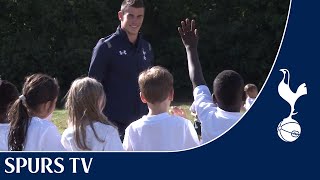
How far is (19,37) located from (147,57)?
17.2m

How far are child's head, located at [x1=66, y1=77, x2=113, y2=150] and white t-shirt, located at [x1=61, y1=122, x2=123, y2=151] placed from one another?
0.03 m

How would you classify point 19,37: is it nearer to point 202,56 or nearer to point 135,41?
point 202,56

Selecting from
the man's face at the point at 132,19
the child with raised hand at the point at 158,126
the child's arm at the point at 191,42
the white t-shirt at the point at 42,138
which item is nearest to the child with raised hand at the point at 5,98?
the white t-shirt at the point at 42,138

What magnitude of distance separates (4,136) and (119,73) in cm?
94

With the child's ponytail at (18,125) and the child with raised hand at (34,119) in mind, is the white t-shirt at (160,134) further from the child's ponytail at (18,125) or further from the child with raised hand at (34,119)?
the child's ponytail at (18,125)

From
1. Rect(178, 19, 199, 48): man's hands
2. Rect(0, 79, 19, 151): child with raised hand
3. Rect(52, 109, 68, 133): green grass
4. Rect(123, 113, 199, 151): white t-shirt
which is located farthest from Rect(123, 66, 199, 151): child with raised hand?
Rect(52, 109, 68, 133): green grass

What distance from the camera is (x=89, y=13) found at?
68.5 feet

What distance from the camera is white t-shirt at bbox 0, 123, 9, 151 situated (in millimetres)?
2811

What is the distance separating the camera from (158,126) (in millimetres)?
2697

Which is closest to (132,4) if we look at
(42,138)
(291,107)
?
(42,138)

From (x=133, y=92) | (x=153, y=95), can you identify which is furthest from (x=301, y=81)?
(x=133, y=92)

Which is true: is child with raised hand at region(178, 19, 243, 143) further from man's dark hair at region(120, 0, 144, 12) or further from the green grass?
the green grass

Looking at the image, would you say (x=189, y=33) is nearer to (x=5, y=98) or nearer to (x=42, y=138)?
(x=42, y=138)

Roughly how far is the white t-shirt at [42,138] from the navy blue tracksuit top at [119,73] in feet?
2.85
